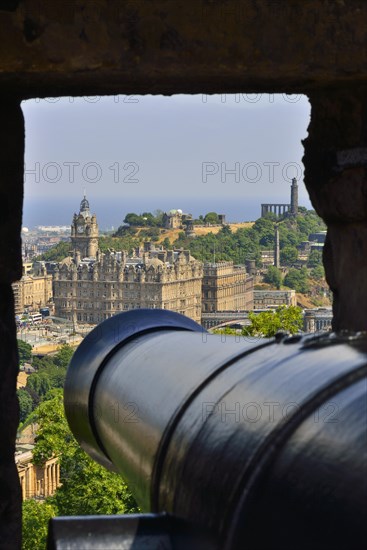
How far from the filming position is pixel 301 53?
207 cm

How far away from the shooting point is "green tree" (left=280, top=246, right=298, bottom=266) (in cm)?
7662

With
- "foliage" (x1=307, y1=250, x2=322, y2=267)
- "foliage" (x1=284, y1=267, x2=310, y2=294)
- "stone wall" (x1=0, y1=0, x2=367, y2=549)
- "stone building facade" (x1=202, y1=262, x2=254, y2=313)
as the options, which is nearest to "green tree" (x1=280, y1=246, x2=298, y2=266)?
"foliage" (x1=307, y1=250, x2=322, y2=267)

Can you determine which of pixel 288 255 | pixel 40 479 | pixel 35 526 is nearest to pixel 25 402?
pixel 40 479

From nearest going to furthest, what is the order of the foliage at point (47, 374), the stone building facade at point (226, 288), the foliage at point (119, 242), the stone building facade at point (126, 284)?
the foliage at point (47, 374)
the stone building facade at point (126, 284)
the stone building facade at point (226, 288)
the foliage at point (119, 242)

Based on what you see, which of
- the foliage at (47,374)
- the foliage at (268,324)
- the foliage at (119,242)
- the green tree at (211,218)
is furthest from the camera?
the green tree at (211,218)

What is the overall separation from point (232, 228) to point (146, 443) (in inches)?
3035

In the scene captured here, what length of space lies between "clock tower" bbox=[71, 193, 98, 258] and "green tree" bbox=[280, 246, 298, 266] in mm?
12999

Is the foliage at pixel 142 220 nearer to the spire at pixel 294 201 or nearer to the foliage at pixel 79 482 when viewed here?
the spire at pixel 294 201

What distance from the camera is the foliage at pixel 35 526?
1600cm

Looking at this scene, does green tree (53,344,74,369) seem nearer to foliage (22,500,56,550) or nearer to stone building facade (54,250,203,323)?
stone building facade (54,250,203,323)

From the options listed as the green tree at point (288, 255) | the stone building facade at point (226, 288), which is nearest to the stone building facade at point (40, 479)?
the stone building facade at point (226, 288)

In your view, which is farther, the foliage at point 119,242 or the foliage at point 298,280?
the foliage at point 119,242

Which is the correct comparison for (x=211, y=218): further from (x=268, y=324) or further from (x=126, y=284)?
(x=268, y=324)

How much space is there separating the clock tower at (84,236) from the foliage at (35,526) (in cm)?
4798
